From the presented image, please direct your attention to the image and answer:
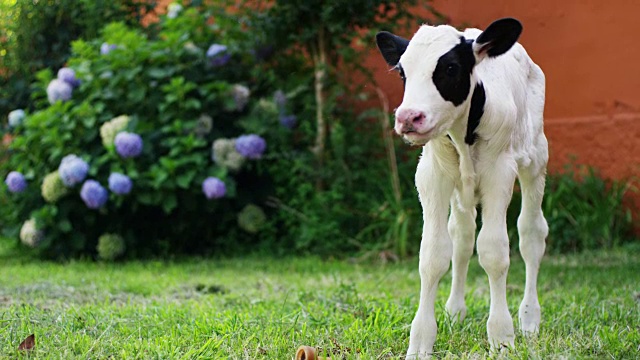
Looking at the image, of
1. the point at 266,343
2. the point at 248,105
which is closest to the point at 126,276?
the point at 248,105

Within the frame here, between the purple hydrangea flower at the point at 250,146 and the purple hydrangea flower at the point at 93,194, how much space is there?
3.84 feet

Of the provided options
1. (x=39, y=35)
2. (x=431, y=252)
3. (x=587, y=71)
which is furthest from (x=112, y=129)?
(x=431, y=252)

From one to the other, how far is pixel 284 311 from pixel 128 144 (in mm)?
3165

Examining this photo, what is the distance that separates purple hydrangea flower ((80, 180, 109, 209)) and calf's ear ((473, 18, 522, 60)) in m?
4.47

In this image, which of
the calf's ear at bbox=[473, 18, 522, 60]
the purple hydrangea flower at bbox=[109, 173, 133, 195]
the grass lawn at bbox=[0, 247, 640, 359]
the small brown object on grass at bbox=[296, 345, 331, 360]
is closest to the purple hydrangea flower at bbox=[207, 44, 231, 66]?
the purple hydrangea flower at bbox=[109, 173, 133, 195]

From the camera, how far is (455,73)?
8.59ft

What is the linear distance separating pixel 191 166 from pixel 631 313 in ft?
13.3

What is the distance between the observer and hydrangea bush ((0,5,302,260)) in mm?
6691

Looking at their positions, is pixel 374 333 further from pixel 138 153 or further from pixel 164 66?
pixel 164 66

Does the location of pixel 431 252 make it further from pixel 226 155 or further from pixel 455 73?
pixel 226 155

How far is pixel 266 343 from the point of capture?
9.86 ft

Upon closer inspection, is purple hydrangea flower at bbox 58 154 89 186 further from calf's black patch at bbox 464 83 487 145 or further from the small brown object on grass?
calf's black patch at bbox 464 83 487 145

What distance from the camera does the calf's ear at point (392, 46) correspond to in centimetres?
284

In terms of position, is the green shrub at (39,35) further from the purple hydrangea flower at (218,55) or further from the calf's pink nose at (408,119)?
the calf's pink nose at (408,119)
